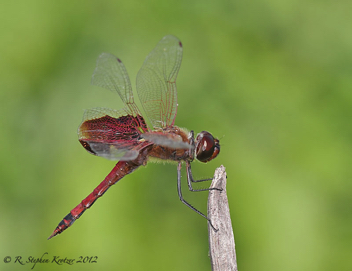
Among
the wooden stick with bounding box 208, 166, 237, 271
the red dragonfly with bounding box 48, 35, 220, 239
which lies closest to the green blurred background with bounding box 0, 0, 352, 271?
the red dragonfly with bounding box 48, 35, 220, 239

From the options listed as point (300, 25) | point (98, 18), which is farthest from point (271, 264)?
point (98, 18)

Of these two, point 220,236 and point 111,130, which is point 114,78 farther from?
point 220,236

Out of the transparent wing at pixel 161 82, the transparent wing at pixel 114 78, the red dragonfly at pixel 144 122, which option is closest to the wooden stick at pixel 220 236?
the red dragonfly at pixel 144 122

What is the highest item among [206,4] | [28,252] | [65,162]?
[206,4]

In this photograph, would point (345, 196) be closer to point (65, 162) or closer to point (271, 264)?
point (271, 264)

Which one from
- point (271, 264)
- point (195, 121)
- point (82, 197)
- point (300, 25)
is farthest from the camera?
point (300, 25)

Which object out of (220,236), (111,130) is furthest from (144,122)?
(220,236)
